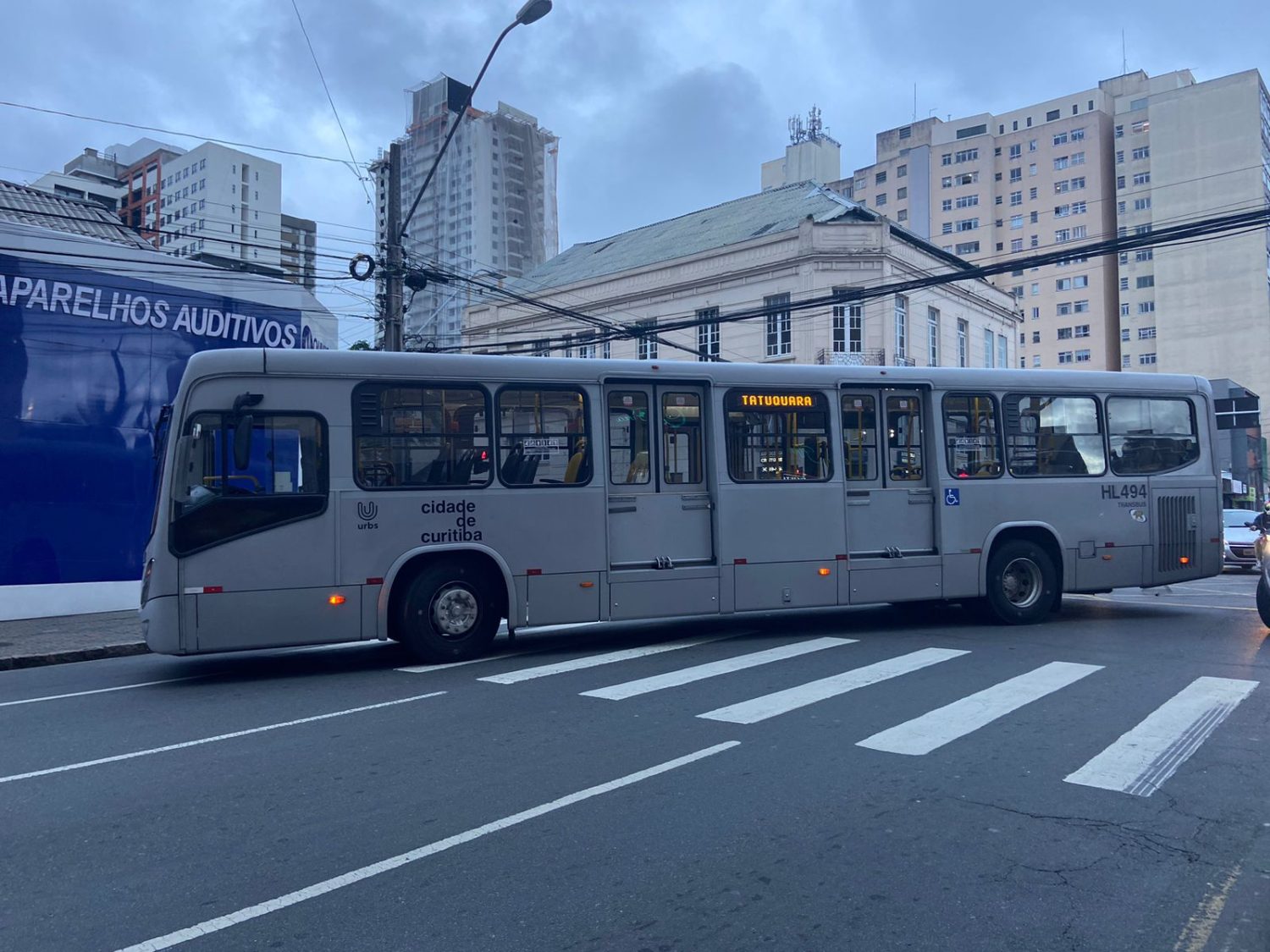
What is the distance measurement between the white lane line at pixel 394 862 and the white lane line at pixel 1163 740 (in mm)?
2429

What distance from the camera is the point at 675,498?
11516 mm

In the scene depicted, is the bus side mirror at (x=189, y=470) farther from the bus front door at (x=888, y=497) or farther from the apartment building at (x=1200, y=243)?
the apartment building at (x=1200, y=243)

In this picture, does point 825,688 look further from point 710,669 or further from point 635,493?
point 635,493

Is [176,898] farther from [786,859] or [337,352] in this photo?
[337,352]

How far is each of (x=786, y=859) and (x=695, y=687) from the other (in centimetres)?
415

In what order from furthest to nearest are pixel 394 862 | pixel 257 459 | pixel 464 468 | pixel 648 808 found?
1. pixel 464 468
2. pixel 257 459
3. pixel 648 808
4. pixel 394 862

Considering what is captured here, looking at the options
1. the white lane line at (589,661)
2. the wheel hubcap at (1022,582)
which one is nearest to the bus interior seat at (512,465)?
the white lane line at (589,661)

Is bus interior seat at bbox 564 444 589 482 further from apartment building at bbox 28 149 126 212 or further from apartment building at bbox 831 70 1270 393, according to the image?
apartment building at bbox 831 70 1270 393

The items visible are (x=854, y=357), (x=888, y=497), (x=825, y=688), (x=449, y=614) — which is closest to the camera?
(x=825, y=688)

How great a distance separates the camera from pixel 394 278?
1595 centimetres

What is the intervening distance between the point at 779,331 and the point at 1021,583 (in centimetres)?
2165

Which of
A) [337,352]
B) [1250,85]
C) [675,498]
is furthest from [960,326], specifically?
[1250,85]

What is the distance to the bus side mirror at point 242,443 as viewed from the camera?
31.3 ft

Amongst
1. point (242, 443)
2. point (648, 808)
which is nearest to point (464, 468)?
point (242, 443)
